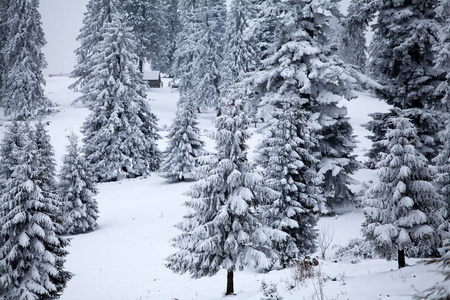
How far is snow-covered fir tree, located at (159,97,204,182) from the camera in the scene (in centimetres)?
2472

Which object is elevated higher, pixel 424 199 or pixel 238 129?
pixel 238 129

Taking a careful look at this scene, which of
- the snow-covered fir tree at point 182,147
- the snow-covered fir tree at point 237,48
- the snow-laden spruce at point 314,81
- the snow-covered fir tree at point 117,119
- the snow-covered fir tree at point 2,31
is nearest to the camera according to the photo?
the snow-laden spruce at point 314,81

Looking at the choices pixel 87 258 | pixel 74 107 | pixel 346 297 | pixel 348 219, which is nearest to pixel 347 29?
pixel 348 219

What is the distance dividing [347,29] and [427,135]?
6557 millimetres

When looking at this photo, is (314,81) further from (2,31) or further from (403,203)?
(2,31)

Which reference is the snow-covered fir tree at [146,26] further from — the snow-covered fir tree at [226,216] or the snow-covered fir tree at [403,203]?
the snow-covered fir tree at [403,203]

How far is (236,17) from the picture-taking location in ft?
128

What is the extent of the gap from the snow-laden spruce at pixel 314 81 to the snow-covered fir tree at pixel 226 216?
6.34 meters

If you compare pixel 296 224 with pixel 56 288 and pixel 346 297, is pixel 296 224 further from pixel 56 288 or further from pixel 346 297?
pixel 56 288

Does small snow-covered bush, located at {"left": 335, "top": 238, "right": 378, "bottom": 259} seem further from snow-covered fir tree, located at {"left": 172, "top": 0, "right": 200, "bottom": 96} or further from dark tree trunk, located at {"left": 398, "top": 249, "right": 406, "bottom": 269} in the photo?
snow-covered fir tree, located at {"left": 172, "top": 0, "right": 200, "bottom": 96}

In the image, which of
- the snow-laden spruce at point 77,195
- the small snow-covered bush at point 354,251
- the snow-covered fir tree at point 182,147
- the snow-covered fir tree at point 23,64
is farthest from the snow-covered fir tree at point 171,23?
the small snow-covered bush at point 354,251

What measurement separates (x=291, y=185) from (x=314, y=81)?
6342mm

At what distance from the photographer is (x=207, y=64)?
41.0 meters

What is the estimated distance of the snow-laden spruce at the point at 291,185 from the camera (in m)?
11.4
